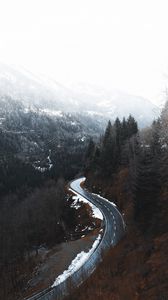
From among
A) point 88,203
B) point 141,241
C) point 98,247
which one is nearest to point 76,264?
point 98,247

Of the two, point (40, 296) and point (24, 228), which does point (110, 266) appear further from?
point (24, 228)

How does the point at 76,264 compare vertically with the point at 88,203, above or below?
above

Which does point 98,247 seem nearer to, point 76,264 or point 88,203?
point 76,264

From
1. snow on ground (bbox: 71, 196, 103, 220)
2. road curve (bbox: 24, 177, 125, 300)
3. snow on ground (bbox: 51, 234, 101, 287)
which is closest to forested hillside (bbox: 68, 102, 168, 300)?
road curve (bbox: 24, 177, 125, 300)

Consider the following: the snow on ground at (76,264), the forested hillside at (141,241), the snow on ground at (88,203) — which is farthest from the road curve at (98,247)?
the forested hillside at (141,241)

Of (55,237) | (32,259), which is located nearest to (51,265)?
(32,259)

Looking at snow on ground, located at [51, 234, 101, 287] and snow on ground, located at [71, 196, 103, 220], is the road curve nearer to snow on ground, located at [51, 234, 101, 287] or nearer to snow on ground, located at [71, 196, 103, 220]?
snow on ground, located at [51, 234, 101, 287]
